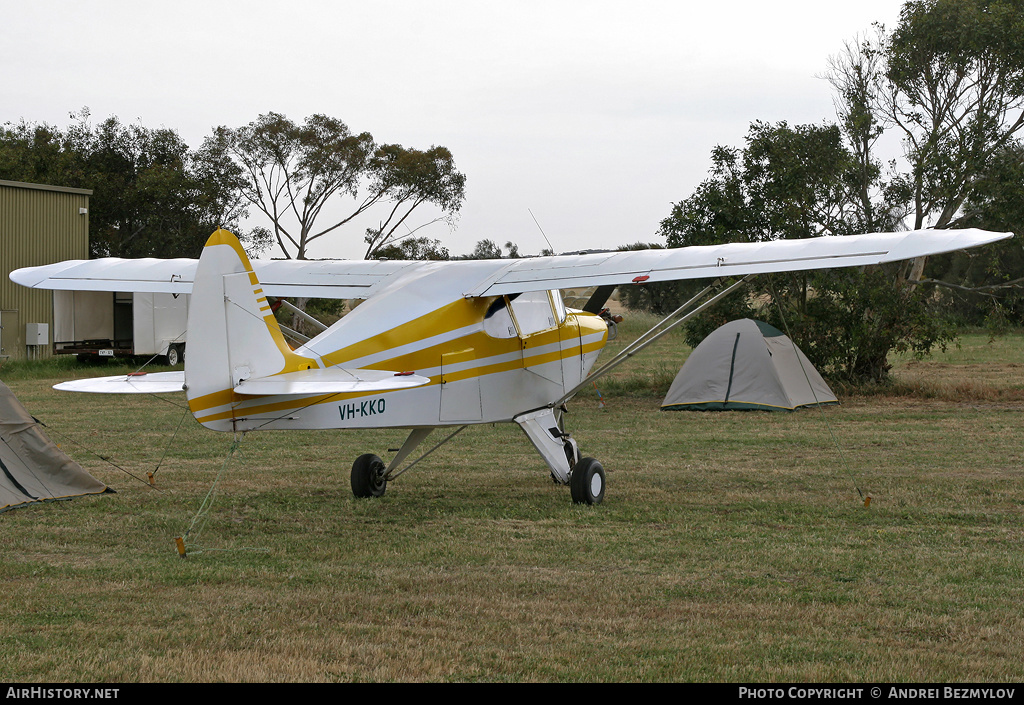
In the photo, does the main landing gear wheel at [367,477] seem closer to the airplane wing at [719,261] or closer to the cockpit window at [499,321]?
the cockpit window at [499,321]

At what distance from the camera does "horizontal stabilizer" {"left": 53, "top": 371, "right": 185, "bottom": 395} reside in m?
6.85

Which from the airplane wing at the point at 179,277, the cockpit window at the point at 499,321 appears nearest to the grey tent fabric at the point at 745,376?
the airplane wing at the point at 179,277

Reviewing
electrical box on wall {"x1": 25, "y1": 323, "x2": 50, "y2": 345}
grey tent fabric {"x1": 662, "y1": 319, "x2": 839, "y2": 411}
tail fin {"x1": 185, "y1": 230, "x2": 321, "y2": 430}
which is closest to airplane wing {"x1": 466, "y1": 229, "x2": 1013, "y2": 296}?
tail fin {"x1": 185, "y1": 230, "x2": 321, "y2": 430}

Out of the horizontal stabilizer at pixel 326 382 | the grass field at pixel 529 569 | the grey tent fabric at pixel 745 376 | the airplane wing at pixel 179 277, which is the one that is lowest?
the grass field at pixel 529 569

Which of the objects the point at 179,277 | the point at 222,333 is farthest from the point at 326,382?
the point at 179,277

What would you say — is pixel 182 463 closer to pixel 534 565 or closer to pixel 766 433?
pixel 534 565

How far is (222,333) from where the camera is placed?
6.61 meters

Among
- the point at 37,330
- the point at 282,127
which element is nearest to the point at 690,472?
the point at 37,330

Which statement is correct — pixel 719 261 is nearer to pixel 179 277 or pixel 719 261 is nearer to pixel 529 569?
pixel 529 569

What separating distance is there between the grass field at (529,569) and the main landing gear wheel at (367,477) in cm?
20

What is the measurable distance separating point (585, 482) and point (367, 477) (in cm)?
208

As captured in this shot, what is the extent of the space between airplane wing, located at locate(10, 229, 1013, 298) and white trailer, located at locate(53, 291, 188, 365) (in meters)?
17.5

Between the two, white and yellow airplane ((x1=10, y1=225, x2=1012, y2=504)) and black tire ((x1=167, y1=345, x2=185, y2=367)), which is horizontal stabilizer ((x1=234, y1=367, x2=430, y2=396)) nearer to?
white and yellow airplane ((x1=10, y1=225, x2=1012, y2=504))

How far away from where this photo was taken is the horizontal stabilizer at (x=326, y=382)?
21.0 feet
